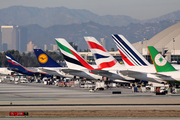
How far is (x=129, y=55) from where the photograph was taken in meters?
69.4

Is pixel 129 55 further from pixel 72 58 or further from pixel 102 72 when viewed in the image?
pixel 72 58

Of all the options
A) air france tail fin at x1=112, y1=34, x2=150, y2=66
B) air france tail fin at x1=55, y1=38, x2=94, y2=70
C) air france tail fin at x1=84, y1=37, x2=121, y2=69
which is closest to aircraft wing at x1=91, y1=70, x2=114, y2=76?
air france tail fin at x1=84, y1=37, x2=121, y2=69

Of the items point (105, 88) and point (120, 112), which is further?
point (105, 88)

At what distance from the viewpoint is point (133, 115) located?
31641 mm

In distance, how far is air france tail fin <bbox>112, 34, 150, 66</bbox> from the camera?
68.8 m

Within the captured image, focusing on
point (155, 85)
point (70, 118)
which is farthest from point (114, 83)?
point (70, 118)

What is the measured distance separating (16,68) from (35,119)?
100123 millimetres

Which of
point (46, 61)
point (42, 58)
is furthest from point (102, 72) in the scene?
point (42, 58)

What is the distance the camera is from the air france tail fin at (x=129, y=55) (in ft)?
226

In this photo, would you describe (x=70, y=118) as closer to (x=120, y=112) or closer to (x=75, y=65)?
(x=120, y=112)

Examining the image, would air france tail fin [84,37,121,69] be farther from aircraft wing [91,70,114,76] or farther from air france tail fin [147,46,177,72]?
air france tail fin [147,46,177,72]

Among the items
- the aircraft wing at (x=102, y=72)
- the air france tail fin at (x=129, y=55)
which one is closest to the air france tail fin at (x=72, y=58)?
the air france tail fin at (x=129, y=55)

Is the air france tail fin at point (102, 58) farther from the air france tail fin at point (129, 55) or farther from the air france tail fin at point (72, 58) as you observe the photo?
the air france tail fin at point (72, 58)

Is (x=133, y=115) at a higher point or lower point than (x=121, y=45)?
lower
